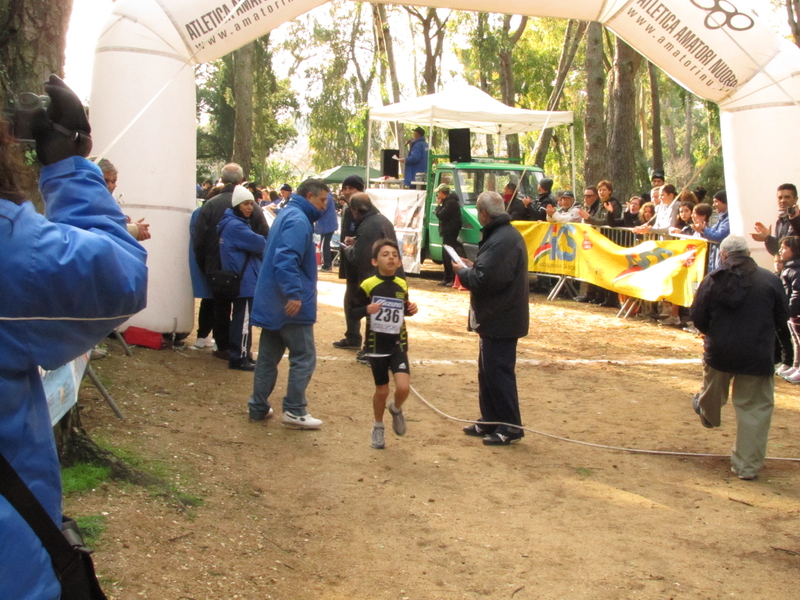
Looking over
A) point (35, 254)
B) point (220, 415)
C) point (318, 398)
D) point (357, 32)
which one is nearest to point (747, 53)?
point (318, 398)

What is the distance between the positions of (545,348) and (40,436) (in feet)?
31.0

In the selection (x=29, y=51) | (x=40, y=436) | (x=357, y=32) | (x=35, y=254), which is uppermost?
(x=357, y=32)

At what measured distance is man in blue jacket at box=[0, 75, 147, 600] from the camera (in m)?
1.60

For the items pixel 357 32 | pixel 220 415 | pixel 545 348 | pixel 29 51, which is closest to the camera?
pixel 29 51

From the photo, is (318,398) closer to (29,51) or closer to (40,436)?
(29,51)

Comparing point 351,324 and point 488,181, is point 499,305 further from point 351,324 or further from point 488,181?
point 488,181

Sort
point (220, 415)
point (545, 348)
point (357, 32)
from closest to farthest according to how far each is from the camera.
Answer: point (220, 415) < point (545, 348) < point (357, 32)

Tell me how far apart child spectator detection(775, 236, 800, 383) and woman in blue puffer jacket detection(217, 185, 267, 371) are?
5199mm

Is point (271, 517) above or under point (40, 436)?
under

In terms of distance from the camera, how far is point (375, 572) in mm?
4293

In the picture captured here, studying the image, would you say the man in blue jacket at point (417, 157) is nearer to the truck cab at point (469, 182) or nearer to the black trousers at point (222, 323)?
the truck cab at point (469, 182)

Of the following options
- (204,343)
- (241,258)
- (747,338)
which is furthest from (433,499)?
(204,343)

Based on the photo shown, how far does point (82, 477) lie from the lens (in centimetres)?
466

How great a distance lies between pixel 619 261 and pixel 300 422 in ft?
25.7
